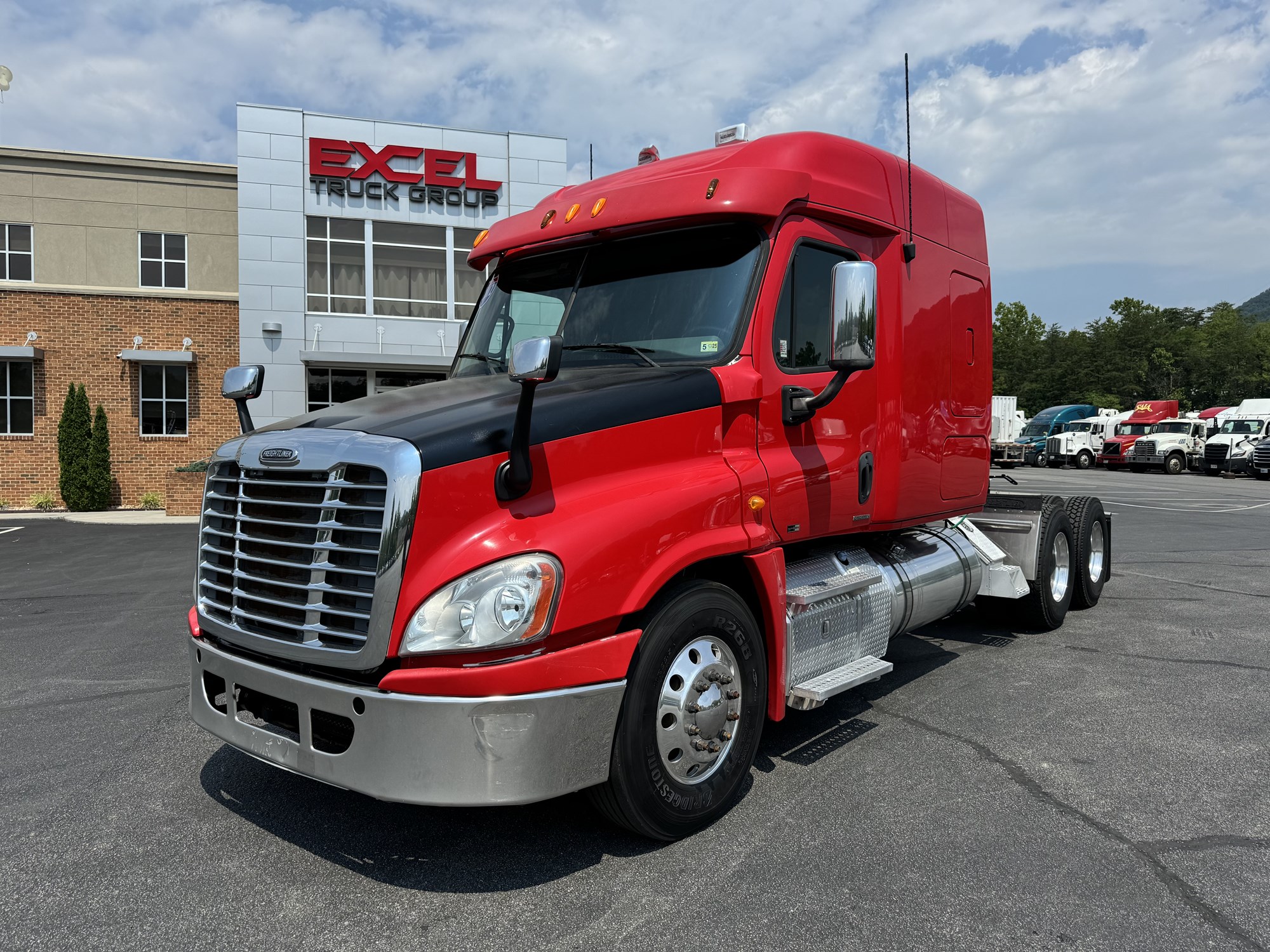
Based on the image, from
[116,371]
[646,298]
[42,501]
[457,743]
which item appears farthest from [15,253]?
[457,743]

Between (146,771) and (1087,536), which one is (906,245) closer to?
(1087,536)

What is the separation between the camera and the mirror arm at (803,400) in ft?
13.4

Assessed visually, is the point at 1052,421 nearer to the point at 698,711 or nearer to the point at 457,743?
the point at 698,711

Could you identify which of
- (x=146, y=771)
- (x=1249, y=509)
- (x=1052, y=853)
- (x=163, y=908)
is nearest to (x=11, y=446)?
(x=146, y=771)

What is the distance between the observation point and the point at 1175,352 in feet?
235

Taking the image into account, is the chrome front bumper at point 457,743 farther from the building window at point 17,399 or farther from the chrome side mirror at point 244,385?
the building window at point 17,399

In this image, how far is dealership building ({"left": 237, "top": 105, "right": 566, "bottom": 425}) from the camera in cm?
1938

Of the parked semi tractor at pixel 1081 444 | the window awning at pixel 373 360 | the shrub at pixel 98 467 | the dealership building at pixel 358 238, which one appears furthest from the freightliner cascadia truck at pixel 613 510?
the parked semi tractor at pixel 1081 444

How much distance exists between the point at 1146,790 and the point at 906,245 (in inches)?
118

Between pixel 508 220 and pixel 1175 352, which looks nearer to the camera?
pixel 508 220

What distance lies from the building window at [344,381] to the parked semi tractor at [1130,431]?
34.5 meters

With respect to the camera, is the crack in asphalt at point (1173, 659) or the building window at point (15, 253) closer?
the crack in asphalt at point (1173, 659)

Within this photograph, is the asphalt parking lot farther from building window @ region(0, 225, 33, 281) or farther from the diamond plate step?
building window @ region(0, 225, 33, 281)

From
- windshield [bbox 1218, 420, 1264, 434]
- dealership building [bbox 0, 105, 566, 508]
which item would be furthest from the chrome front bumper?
windshield [bbox 1218, 420, 1264, 434]
